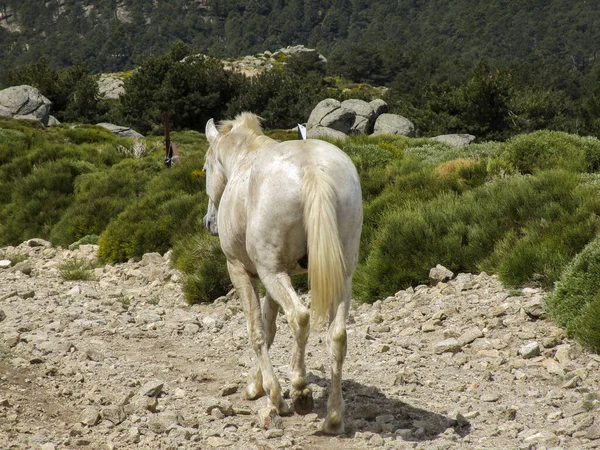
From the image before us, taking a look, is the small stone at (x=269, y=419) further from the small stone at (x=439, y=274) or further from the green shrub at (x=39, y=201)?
the green shrub at (x=39, y=201)

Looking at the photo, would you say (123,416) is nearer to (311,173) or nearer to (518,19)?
(311,173)

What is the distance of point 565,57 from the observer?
149m

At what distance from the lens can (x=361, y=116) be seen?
2073 inches

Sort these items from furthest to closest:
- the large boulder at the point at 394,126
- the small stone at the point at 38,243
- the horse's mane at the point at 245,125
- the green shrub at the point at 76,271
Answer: the large boulder at the point at 394,126
the small stone at the point at 38,243
the green shrub at the point at 76,271
the horse's mane at the point at 245,125

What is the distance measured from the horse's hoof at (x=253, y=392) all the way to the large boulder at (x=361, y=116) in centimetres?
4600

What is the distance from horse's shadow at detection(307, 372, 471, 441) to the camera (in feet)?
16.7

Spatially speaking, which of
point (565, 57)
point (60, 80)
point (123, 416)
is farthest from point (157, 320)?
point (565, 57)

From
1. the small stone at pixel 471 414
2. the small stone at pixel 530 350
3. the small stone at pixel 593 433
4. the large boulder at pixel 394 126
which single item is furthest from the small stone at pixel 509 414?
the large boulder at pixel 394 126

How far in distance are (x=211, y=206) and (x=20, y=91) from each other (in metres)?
50.5

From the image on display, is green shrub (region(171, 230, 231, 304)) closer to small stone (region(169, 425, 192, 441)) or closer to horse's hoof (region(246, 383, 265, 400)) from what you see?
horse's hoof (region(246, 383, 265, 400))

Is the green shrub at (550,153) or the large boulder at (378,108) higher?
the green shrub at (550,153)

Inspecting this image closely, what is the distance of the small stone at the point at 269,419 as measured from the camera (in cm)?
522

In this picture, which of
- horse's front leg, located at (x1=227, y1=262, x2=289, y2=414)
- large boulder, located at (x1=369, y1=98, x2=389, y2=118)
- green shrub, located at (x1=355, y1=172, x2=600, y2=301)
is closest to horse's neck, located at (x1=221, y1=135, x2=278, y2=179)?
horse's front leg, located at (x1=227, y1=262, x2=289, y2=414)

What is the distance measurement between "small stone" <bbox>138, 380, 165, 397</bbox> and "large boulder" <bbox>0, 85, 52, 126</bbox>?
47344 mm
